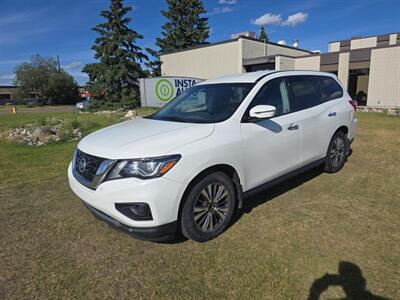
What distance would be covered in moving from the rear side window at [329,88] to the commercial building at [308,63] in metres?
18.1

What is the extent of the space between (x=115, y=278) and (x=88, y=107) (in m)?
32.3

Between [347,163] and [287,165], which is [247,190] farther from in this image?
[347,163]

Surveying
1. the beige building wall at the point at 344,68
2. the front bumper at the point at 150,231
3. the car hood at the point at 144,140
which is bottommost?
the front bumper at the point at 150,231

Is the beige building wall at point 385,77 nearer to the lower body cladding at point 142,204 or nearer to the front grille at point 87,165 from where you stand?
the lower body cladding at point 142,204

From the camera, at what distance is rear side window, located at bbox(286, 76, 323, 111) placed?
4.09 metres

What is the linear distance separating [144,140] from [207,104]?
1.28 meters

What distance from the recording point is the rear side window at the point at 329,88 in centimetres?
475

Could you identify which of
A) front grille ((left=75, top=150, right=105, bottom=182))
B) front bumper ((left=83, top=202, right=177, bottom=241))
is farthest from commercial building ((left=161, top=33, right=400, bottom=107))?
front grille ((left=75, top=150, right=105, bottom=182))

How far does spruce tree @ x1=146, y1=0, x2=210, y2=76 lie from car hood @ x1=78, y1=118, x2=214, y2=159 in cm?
4260

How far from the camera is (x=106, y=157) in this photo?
2.73 m

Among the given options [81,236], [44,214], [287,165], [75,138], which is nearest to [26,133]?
[75,138]

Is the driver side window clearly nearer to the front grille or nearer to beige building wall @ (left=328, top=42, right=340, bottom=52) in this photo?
the front grille

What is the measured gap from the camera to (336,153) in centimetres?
504

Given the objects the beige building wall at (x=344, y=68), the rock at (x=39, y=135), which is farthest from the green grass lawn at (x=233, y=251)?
the beige building wall at (x=344, y=68)
